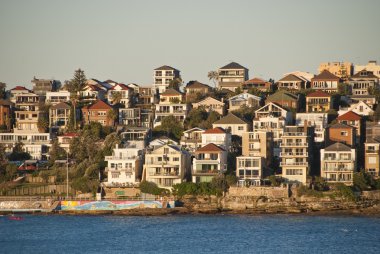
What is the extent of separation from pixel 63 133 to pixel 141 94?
18420 mm

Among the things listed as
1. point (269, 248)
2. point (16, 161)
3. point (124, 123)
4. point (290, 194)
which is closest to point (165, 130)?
point (124, 123)

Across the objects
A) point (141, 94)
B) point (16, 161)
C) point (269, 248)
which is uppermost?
point (141, 94)

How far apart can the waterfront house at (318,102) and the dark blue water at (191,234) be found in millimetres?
30920

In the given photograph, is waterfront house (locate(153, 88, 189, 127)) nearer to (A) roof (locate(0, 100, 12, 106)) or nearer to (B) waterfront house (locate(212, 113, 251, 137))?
(B) waterfront house (locate(212, 113, 251, 137))

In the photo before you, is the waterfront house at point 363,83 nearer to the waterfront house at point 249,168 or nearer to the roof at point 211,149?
the roof at point 211,149

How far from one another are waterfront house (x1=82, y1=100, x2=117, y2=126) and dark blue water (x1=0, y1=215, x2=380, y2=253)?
29.0m

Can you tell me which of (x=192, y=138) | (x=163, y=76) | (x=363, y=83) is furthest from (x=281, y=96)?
(x=163, y=76)

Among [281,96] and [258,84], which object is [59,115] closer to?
[258,84]

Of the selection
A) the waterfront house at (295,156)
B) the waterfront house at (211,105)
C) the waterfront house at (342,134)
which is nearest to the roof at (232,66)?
the waterfront house at (211,105)

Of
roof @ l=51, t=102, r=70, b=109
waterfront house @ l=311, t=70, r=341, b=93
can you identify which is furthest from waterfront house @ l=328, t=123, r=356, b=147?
roof @ l=51, t=102, r=70, b=109

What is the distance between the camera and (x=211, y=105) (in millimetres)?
124688

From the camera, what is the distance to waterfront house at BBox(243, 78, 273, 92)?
435 feet

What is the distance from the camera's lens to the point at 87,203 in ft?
322

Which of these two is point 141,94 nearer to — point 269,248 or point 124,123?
point 124,123
